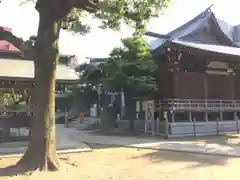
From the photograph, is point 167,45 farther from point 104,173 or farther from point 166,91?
point 104,173

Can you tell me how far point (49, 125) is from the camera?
922 cm

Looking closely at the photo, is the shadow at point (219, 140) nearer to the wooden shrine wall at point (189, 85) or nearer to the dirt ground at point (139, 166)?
the wooden shrine wall at point (189, 85)

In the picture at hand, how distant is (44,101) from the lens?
9188mm

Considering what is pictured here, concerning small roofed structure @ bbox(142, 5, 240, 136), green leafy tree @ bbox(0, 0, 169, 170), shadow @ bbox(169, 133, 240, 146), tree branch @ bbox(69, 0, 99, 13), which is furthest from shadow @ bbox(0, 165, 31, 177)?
small roofed structure @ bbox(142, 5, 240, 136)

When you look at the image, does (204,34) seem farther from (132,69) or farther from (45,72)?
(45,72)

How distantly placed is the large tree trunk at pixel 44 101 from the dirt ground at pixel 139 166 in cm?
63

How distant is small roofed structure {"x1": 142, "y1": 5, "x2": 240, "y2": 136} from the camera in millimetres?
18906

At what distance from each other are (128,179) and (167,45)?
11837mm

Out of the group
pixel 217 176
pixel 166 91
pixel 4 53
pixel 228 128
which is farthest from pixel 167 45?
pixel 217 176

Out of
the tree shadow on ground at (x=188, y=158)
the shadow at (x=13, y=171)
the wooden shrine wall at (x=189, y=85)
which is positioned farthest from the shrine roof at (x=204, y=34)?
the shadow at (x=13, y=171)

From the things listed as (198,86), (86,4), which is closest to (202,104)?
(198,86)

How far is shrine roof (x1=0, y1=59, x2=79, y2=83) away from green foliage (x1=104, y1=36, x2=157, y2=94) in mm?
3848

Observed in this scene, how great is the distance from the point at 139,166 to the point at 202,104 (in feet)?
37.6

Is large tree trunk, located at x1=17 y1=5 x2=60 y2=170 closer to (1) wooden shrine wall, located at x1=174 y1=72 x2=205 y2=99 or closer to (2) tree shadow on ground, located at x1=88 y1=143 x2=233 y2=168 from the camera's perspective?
(2) tree shadow on ground, located at x1=88 y1=143 x2=233 y2=168
